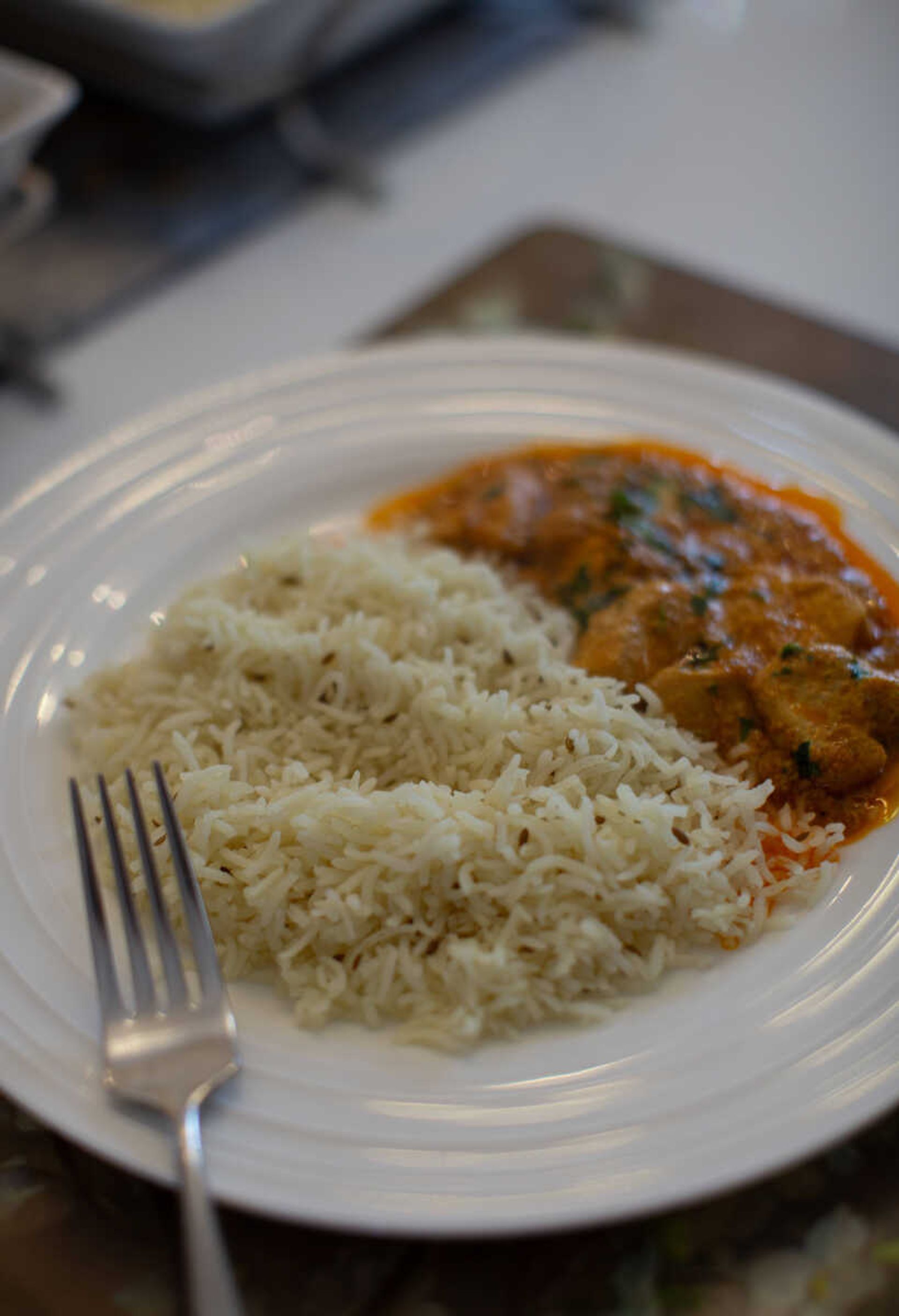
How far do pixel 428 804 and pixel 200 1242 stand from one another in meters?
0.68

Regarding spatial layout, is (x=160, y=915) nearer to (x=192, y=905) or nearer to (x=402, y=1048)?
(x=192, y=905)

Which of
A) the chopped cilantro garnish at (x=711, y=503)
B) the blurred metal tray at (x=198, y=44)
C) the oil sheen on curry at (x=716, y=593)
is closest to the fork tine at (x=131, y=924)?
the oil sheen on curry at (x=716, y=593)

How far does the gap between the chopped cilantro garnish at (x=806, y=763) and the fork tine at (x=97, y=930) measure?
3.67ft

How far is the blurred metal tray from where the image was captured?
3.15 meters

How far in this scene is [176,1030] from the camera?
153 centimetres

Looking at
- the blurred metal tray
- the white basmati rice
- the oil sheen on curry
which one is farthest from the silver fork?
the blurred metal tray

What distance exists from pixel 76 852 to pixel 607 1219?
99 centimetres


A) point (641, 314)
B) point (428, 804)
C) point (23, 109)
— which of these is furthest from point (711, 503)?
point (23, 109)

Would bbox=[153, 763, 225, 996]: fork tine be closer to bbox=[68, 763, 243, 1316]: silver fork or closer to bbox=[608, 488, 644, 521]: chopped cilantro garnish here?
bbox=[68, 763, 243, 1316]: silver fork

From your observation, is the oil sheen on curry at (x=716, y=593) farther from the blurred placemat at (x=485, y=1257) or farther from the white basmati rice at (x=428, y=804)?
the blurred placemat at (x=485, y=1257)

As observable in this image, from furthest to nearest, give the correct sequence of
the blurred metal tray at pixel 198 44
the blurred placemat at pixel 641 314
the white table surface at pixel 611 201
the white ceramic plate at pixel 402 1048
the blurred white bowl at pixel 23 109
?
the white table surface at pixel 611 201, the blurred metal tray at pixel 198 44, the blurred placemat at pixel 641 314, the blurred white bowl at pixel 23 109, the white ceramic plate at pixel 402 1048

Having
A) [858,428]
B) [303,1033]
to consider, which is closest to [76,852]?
[303,1033]

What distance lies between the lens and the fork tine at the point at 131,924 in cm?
154

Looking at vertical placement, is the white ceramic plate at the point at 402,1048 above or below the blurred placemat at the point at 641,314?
below
